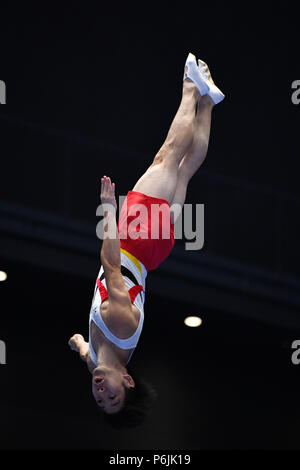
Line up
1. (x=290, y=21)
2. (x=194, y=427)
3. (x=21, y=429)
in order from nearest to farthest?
(x=290, y=21), (x=21, y=429), (x=194, y=427)

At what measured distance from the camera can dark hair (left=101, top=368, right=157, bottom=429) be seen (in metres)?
6.23

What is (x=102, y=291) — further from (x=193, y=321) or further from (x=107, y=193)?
(x=193, y=321)

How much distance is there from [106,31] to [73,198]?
Result: 2.14m

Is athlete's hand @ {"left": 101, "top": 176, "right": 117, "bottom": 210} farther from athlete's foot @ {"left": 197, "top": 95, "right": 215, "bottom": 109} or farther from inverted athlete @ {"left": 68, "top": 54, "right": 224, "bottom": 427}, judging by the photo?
athlete's foot @ {"left": 197, "top": 95, "right": 215, "bottom": 109}

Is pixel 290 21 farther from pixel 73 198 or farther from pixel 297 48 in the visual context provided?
pixel 73 198

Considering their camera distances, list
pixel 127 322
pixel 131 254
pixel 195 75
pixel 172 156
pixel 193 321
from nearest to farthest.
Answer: pixel 127 322 → pixel 131 254 → pixel 172 156 → pixel 195 75 → pixel 193 321

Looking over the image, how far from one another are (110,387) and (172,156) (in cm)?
199

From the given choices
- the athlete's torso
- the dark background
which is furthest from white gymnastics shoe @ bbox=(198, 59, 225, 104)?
the dark background

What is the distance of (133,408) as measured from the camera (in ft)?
20.5

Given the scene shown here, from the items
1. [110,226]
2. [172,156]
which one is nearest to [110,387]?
[110,226]

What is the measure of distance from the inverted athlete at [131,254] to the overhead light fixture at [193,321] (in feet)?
15.1

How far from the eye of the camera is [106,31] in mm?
10219

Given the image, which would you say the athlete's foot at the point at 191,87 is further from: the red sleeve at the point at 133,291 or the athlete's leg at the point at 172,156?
the red sleeve at the point at 133,291
